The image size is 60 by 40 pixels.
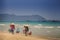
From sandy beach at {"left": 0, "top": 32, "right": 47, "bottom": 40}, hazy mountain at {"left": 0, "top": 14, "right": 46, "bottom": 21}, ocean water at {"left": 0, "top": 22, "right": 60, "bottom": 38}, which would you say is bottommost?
sandy beach at {"left": 0, "top": 32, "right": 47, "bottom": 40}

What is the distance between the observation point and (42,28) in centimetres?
197

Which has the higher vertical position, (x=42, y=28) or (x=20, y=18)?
(x=20, y=18)

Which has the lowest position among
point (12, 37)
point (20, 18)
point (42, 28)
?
point (12, 37)

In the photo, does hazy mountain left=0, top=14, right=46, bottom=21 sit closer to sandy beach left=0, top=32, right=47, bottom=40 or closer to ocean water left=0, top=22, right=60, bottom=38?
ocean water left=0, top=22, right=60, bottom=38

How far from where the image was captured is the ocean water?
1961mm

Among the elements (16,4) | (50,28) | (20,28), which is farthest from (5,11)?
(50,28)

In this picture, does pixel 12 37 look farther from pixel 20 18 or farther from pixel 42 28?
pixel 42 28

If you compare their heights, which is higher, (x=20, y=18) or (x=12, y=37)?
(x=20, y=18)

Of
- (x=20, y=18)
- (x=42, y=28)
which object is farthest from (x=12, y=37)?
(x=42, y=28)

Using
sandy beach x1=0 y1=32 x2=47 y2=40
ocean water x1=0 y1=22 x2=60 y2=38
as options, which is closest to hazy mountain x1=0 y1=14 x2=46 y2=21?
ocean water x1=0 y1=22 x2=60 y2=38

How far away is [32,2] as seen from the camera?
2.01 m

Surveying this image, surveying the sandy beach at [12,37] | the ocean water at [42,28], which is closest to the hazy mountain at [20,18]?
the ocean water at [42,28]

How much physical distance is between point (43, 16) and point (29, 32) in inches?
12.0

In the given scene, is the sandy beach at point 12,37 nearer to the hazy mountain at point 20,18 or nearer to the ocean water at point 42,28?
the ocean water at point 42,28
